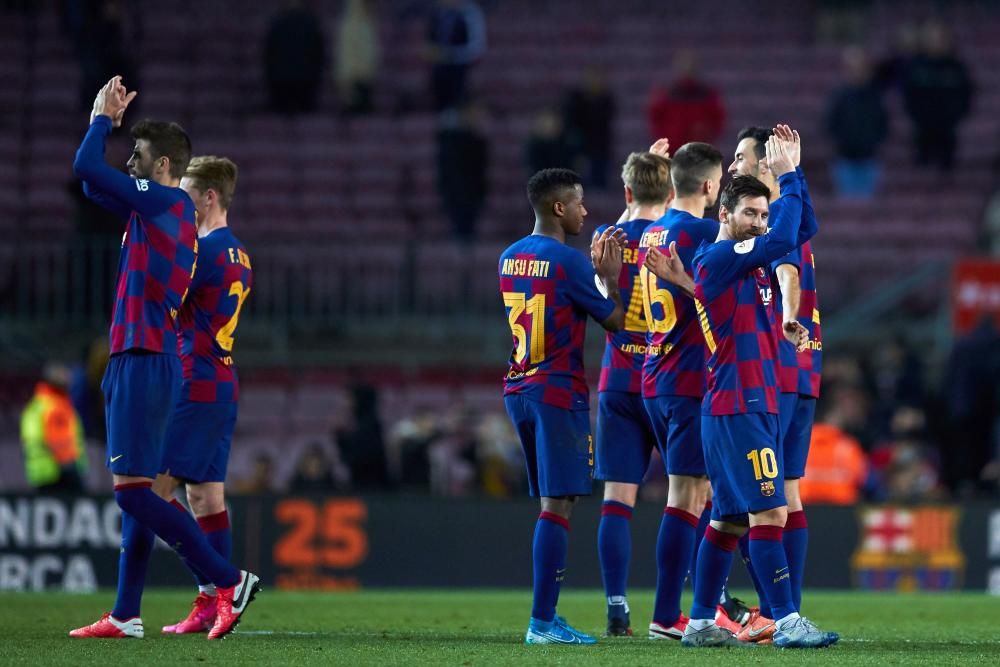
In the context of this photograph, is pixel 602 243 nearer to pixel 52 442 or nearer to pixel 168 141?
pixel 168 141

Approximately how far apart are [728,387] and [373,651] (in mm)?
2134

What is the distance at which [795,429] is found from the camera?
9727 millimetres

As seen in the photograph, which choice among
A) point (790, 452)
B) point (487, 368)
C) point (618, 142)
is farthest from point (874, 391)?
point (790, 452)

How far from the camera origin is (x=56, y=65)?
2394 cm

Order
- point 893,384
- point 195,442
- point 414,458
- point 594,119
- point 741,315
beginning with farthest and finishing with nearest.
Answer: point 594,119 < point 893,384 < point 414,458 < point 195,442 < point 741,315

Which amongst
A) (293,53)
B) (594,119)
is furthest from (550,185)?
(293,53)

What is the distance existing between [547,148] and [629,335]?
11367 millimetres

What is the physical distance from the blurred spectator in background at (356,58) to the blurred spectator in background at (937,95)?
685cm

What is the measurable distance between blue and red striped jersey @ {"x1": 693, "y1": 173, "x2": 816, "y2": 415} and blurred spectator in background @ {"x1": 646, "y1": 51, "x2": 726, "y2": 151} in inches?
505

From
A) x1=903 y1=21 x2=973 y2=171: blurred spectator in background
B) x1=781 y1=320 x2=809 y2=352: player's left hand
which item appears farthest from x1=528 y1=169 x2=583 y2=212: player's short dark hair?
x1=903 y1=21 x2=973 y2=171: blurred spectator in background

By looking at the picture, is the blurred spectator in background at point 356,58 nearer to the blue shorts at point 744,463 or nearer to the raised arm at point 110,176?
the raised arm at point 110,176

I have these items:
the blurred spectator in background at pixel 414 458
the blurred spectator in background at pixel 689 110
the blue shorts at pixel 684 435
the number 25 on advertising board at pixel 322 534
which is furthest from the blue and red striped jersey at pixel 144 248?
the blurred spectator in background at pixel 689 110

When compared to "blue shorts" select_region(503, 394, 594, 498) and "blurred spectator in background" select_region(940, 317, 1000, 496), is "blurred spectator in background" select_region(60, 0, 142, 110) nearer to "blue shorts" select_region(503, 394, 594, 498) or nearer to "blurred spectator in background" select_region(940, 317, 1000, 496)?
"blurred spectator in background" select_region(940, 317, 1000, 496)

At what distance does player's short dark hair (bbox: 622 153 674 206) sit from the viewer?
10016mm
